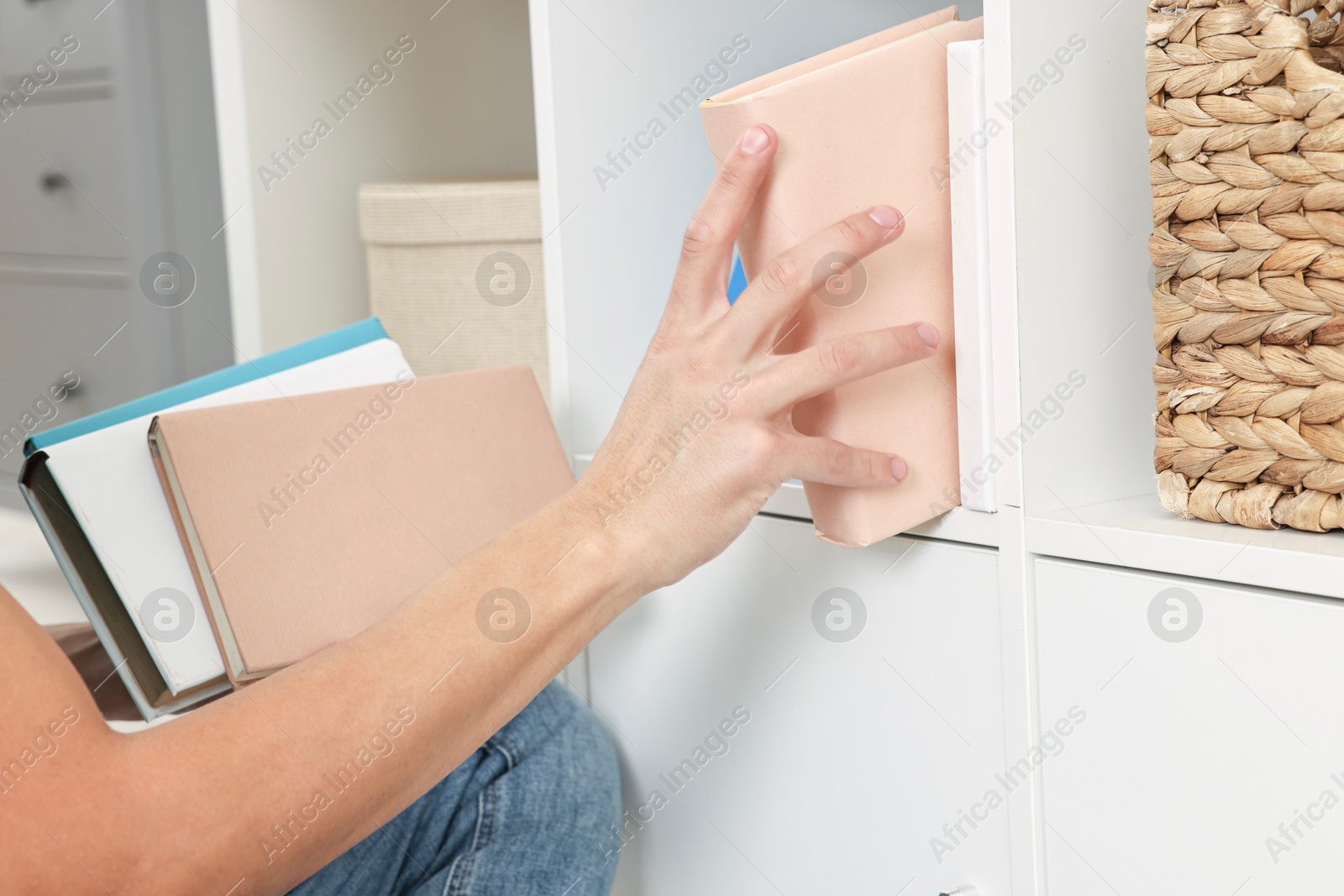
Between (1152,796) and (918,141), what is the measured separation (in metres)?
0.32

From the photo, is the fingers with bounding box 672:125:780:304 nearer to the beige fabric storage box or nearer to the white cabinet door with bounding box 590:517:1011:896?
the white cabinet door with bounding box 590:517:1011:896

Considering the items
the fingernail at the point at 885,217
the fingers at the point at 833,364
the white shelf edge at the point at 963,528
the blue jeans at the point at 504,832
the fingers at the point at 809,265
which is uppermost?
the fingernail at the point at 885,217

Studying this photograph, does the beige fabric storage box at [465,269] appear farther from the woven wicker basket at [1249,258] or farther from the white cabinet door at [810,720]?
the woven wicker basket at [1249,258]

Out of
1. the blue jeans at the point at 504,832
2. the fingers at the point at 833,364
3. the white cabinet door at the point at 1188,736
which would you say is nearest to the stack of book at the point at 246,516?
the blue jeans at the point at 504,832

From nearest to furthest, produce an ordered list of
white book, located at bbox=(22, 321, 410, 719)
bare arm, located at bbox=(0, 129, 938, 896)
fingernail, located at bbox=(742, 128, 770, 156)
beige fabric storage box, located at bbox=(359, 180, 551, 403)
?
1. bare arm, located at bbox=(0, 129, 938, 896)
2. fingernail, located at bbox=(742, 128, 770, 156)
3. white book, located at bbox=(22, 321, 410, 719)
4. beige fabric storage box, located at bbox=(359, 180, 551, 403)

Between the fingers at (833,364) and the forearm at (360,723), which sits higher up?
the fingers at (833,364)

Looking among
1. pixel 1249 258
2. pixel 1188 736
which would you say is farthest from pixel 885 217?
pixel 1188 736

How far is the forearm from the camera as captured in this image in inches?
14.9

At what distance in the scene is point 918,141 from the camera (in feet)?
1.65

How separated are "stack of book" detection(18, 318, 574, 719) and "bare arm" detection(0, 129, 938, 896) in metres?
0.14

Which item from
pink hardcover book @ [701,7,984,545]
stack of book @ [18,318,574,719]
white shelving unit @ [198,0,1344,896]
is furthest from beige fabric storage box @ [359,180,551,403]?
pink hardcover book @ [701,7,984,545]

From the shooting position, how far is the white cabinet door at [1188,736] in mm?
413

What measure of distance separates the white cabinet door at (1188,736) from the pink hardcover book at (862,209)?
8 cm

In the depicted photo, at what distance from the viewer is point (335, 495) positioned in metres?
0.60
